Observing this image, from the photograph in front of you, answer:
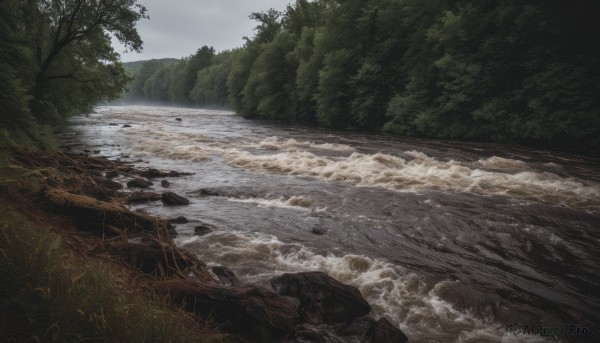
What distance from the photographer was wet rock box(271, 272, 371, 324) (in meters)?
4.51

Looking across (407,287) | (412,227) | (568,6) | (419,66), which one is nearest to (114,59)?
(412,227)

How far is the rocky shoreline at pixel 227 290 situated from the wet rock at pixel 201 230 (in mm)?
31

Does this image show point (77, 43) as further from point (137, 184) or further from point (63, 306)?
point (63, 306)

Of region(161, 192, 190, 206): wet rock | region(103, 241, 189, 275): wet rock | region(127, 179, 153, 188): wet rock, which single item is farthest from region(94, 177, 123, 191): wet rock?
region(103, 241, 189, 275): wet rock

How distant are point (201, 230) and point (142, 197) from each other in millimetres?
3091

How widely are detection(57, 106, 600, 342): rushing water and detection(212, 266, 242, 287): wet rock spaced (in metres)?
0.23

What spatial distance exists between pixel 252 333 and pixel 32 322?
208cm

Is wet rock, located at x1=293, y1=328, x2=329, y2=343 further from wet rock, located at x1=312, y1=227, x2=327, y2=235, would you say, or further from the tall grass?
wet rock, located at x1=312, y1=227, x2=327, y2=235

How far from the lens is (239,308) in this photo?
3.88 metres

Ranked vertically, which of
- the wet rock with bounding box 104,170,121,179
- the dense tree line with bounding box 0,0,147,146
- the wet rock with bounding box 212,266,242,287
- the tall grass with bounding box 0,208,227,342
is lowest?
the wet rock with bounding box 104,170,121,179

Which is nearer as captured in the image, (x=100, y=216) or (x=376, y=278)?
(x=376, y=278)

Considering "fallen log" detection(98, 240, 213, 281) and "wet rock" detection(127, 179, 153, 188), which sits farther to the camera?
"wet rock" detection(127, 179, 153, 188)

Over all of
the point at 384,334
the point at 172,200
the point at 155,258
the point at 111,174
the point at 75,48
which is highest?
the point at 75,48

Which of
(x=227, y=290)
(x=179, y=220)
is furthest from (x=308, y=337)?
(x=179, y=220)
